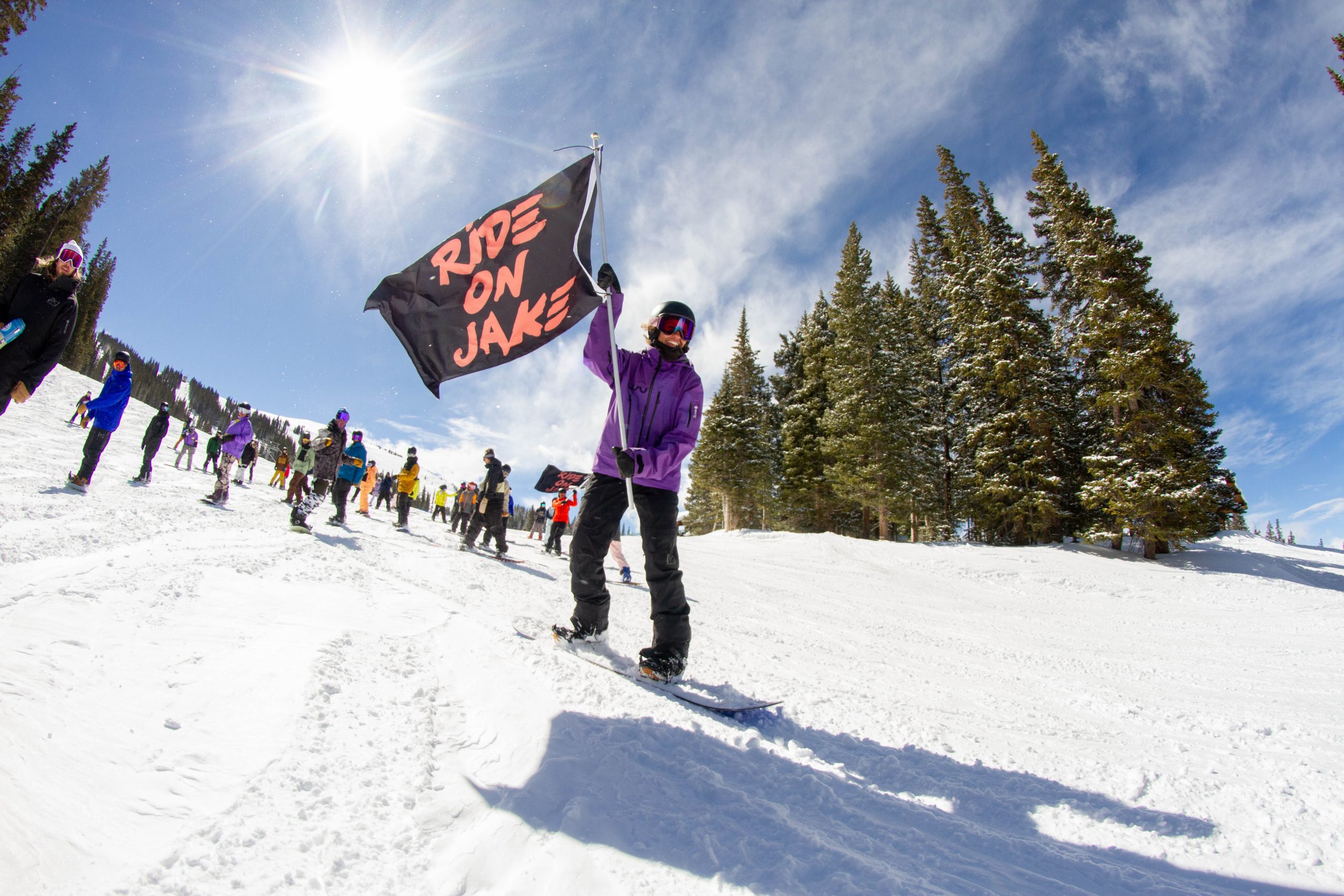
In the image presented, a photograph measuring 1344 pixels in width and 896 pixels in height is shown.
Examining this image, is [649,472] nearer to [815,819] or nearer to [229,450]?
[815,819]

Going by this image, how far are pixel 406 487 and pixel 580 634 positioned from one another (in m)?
10.9

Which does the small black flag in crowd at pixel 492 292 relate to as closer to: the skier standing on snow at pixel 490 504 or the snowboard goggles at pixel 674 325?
the snowboard goggles at pixel 674 325

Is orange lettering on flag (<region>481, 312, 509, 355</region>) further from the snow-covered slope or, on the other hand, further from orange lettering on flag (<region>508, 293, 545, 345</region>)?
the snow-covered slope

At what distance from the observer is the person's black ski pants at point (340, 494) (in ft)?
30.5

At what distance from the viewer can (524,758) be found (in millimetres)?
1798

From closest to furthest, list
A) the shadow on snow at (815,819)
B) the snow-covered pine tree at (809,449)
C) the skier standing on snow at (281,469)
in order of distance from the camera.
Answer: the shadow on snow at (815,819)
the skier standing on snow at (281,469)
the snow-covered pine tree at (809,449)

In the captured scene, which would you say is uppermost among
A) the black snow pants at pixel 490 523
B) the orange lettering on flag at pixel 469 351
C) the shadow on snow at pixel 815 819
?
the orange lettering on flag at pixel 469 351

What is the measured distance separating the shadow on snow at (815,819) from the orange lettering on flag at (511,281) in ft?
9.27

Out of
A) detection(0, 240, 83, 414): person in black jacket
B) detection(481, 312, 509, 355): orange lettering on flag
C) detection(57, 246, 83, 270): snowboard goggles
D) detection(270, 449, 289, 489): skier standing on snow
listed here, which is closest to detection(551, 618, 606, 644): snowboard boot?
detection(481, 312, 509, 355): orange lettering on flag

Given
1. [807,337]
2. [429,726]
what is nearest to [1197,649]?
[429,726]

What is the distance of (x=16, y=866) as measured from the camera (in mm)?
963

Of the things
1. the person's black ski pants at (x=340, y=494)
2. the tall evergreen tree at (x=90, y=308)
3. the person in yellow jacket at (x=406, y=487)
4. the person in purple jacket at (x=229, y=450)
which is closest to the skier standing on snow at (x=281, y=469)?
the person in purple jacket at (x=229, y=450)

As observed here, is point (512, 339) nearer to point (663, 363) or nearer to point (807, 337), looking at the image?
point (663, 363)

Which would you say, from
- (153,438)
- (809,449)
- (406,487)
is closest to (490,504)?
(406,487)
